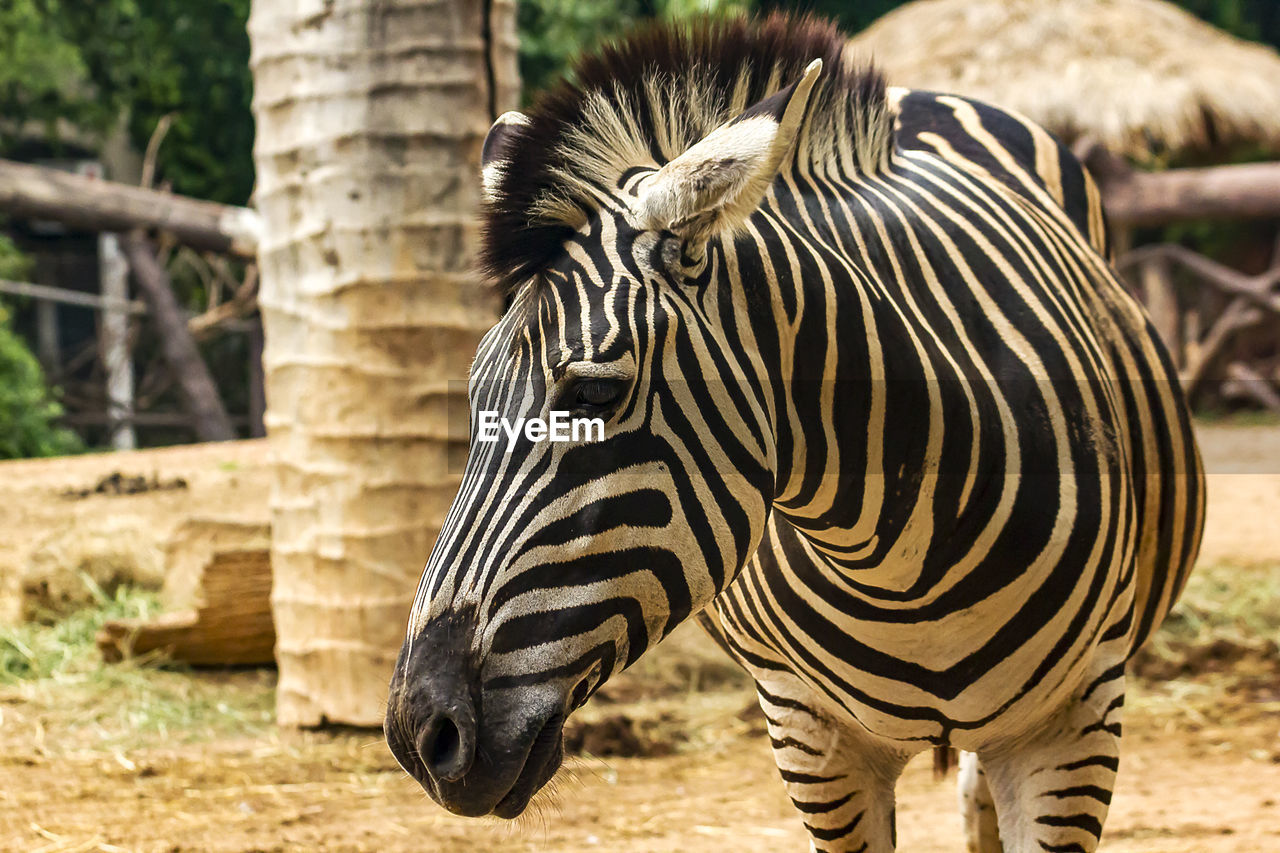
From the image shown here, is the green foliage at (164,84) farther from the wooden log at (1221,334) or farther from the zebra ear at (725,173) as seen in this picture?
the zebra ear at (725,173)

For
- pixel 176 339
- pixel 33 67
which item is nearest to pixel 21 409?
pixel 176 339

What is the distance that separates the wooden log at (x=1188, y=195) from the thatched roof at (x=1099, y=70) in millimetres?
533

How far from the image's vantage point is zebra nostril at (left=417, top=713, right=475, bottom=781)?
140 centimetres

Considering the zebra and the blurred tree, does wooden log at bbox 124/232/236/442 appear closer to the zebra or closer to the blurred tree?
the blurred tree

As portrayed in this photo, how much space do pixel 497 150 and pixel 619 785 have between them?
279 centimetres

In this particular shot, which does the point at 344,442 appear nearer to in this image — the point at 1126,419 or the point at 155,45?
the point at 1126,419

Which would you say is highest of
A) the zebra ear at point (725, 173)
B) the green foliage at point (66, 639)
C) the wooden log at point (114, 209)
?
the wooden log at point (114, 209)

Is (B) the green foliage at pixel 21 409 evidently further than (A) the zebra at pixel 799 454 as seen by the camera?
Yes

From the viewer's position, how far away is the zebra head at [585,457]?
1446mm

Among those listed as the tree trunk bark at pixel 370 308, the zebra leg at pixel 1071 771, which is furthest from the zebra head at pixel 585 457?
the tree trunk bark at pixel 370 308

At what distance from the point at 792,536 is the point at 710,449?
1.94 ft

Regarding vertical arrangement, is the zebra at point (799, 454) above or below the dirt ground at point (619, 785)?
above

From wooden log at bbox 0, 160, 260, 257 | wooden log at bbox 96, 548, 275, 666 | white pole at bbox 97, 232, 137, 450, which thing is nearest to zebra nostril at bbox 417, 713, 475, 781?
wooden log at bbox 96, 548, 275, 666

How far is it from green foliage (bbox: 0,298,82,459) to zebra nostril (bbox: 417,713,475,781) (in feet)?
29.8
